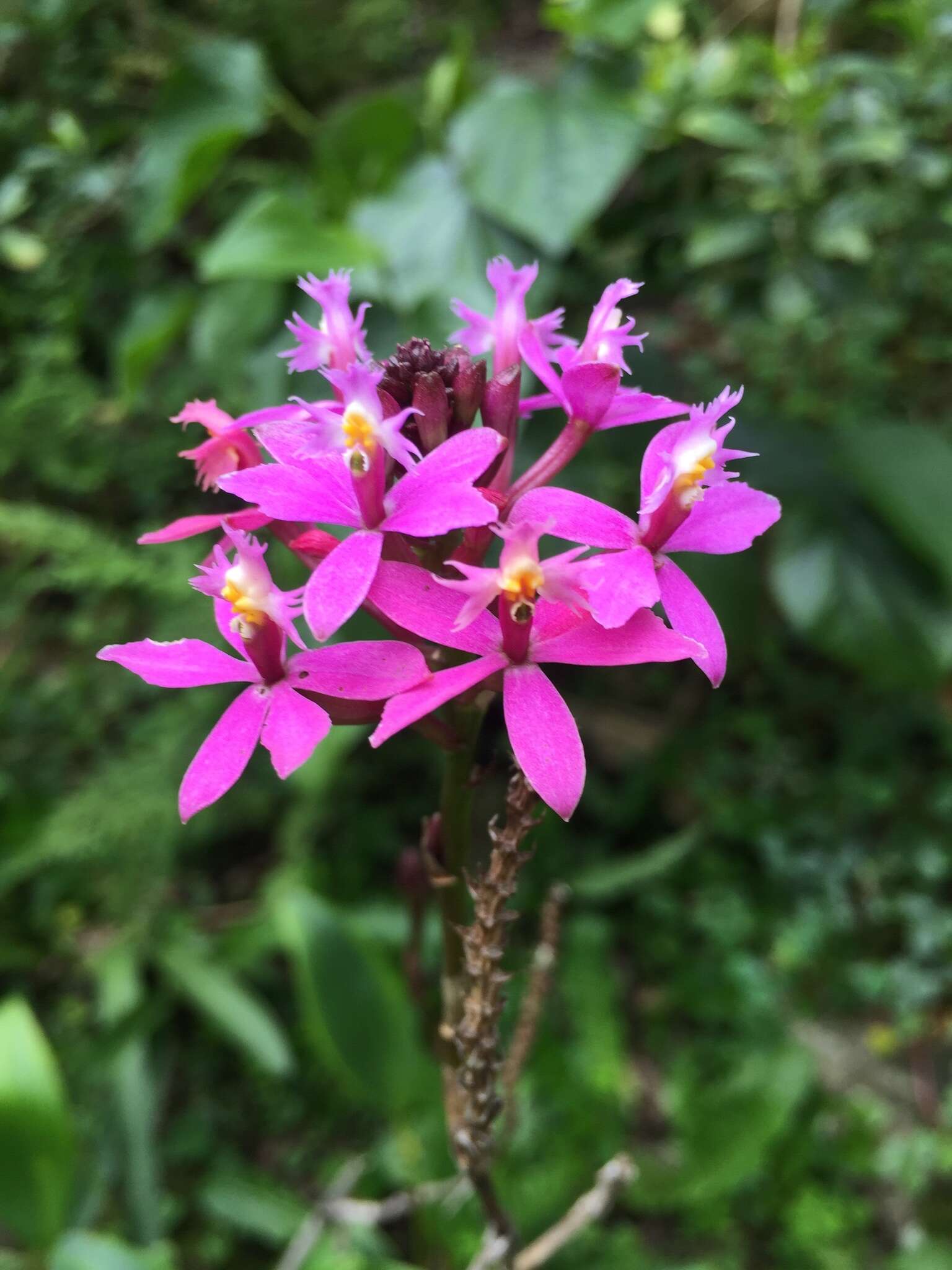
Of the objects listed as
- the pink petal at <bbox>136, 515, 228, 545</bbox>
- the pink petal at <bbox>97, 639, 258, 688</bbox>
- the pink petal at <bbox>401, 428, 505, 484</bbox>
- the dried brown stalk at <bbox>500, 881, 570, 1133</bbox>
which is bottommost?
the dried brown stalk at <bbox>500, 881, 570, 1133</bbox>

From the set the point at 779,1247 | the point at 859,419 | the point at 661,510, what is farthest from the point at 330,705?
the point at 859,419

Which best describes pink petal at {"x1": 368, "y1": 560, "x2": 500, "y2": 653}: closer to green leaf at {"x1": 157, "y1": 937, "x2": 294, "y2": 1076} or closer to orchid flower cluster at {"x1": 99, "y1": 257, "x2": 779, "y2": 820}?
orchid flower cluster at {"x1": 99, "y1": 257, "x2": 779, "y2": 820}

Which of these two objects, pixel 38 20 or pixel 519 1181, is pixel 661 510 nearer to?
pixel 519 1181

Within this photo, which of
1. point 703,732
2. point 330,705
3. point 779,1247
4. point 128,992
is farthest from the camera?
point 703,732

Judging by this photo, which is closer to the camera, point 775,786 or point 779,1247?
point 779,1247

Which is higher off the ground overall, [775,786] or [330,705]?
[330,705]

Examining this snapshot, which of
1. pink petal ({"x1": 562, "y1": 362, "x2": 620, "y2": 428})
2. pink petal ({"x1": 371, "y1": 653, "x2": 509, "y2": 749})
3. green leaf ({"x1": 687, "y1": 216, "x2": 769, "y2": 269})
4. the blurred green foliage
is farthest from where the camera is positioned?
green leaf ({"x1": 687, "y1": 216, "x2": 769, "y2": 269})

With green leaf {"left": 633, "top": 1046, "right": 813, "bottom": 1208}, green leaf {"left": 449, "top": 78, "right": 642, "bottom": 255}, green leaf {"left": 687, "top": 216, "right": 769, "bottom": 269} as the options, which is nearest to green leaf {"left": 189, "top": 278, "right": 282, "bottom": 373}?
green leaf {"left": 449, "top": 78, "right": 642, "bottom": 255}
